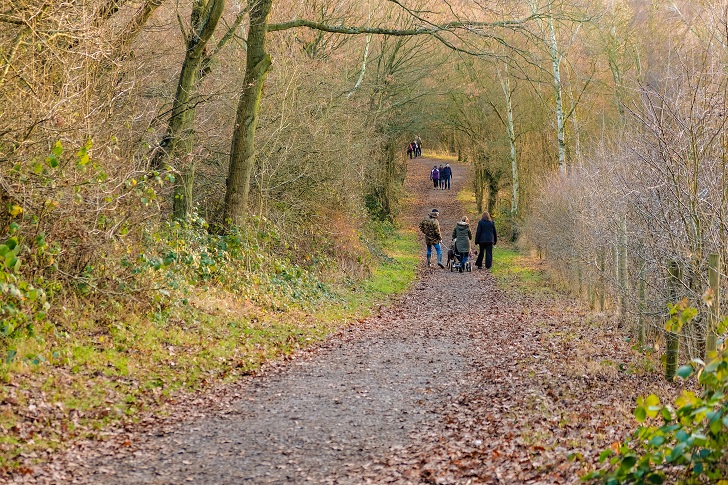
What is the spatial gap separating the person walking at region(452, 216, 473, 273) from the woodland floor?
10965 mm

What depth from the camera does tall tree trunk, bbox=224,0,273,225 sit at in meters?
15.7

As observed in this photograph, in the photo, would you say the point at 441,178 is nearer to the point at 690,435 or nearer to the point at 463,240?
the point at 463,240

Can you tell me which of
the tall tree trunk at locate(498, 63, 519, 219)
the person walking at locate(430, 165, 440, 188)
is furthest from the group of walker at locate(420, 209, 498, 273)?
the person walking at locate(430, 165, 440, 188)

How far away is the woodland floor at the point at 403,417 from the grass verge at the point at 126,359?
31 cm

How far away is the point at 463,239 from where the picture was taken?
25.5m

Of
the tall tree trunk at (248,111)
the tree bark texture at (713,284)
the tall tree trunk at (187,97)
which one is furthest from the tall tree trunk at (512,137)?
the tree bark texture at (713,284)

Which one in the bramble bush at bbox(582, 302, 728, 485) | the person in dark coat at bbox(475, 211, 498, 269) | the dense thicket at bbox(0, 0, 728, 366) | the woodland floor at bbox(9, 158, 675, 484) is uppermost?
the dense thicket at bbox(0, 0, 728, 366)

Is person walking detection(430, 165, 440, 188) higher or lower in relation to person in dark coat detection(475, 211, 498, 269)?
higher

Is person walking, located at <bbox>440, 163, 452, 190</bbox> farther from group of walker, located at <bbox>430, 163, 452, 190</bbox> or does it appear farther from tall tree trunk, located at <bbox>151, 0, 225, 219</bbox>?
tall tree trunk, located at <bbox>151, 0, 225, 219</bbox>

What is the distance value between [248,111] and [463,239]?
11614mm

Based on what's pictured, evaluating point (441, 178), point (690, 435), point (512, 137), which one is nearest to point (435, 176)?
point (441, 178)

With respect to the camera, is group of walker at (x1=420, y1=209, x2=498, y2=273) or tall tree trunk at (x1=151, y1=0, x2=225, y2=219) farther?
group of walker at (x1=420, y1=209, x2=498, y2=273)

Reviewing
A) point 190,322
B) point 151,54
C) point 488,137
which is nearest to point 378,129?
point 488,137

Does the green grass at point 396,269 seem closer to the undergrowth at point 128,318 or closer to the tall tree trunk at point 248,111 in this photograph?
the undergrowth at point 128,318
